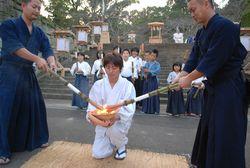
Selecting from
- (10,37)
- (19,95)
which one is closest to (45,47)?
(10,37)

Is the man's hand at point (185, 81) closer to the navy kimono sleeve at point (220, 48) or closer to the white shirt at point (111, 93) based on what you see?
the navy kimono sleeve at point (220, 48)

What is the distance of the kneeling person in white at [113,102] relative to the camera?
154 inches

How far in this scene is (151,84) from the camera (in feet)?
28.1

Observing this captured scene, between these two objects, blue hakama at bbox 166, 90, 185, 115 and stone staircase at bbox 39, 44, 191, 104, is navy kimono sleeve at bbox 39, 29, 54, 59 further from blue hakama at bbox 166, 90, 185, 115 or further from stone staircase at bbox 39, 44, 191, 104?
stone staircase at bbox 39, 44, 191, 104

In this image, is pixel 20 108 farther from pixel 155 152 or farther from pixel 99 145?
pixel 155 152

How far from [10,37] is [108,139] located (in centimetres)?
181

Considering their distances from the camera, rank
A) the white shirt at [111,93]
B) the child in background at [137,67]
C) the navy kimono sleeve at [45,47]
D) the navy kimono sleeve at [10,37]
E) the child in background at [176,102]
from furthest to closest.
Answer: the child in background at [137,67]
the child in background at [176,102]
the navy kimono sleeve at [45,47]
the white shirt at [111,93]
the navy kimono sleeve at [10,37]

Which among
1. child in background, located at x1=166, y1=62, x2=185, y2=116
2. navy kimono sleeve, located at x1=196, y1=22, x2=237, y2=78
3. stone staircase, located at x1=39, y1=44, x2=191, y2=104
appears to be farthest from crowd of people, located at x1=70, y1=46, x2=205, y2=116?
navy kimono sleeve, located at x1=196, y1=22, x2=237, y2=78

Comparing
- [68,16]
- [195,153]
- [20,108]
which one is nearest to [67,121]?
[20,108]

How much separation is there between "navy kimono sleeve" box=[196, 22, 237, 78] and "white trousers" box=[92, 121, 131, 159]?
1.48m

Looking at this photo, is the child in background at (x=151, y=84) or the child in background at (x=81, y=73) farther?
the child in background at (x=81, y=73)

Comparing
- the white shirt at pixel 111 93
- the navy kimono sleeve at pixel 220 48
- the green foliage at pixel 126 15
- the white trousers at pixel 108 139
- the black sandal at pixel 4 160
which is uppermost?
the green foliage at pixel 126 15

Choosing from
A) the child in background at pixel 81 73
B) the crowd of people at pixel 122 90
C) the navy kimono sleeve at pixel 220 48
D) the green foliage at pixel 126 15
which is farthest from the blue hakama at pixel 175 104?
the green foliage at pixel 126 15

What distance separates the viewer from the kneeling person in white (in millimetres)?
3920
